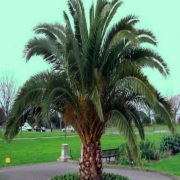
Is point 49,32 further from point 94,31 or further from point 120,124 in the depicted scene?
point 120,124

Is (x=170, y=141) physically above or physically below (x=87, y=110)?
below

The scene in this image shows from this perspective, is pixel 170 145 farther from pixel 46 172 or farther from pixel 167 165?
pixel 46 172

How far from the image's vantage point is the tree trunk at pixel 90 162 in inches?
345

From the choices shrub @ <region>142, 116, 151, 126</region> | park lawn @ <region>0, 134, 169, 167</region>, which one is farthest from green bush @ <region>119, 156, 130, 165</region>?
shrub @ <region>142, 116, 151, 126</region>

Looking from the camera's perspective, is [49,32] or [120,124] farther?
[49,32]

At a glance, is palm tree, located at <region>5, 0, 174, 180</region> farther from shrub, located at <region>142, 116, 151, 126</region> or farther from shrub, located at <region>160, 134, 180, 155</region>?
shrub, located at <region>142, 116, 151, 126</region>

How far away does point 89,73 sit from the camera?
8742 millimetres

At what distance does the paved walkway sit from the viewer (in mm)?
11859

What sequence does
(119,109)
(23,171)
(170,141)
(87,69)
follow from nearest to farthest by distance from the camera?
(119,109)
(87,69)
(23,171)
(170,141)

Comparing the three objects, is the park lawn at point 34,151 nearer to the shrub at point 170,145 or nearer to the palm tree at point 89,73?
the shrub at point 170,145

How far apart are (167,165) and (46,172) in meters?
6.52

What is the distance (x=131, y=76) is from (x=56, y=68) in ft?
9.39

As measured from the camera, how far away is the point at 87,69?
8719 millimetres

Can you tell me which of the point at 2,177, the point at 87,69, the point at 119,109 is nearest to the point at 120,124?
the point at 119,109
